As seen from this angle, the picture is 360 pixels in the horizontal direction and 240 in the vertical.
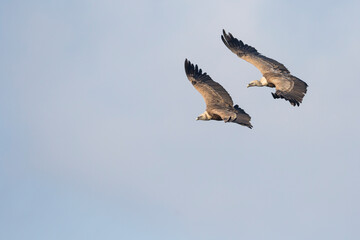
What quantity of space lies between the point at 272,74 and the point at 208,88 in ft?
11.9

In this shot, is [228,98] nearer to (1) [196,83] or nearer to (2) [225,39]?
(1) [196,83]

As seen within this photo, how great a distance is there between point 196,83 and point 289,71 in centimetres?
502

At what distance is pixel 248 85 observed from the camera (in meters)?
47.6

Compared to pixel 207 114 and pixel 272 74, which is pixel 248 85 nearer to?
pixel 272 74

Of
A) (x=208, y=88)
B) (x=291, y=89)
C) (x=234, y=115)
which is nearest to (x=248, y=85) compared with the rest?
(x=208, y=88)

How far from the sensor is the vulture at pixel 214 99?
41.5 metres

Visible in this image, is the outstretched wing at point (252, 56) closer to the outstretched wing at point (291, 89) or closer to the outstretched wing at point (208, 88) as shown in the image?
the outstretched wing at point (291, 89)

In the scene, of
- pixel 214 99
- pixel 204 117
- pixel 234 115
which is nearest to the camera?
pixel 234 115

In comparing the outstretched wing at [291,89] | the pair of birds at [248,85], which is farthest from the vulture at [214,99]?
the outstretched wing at [291,89]

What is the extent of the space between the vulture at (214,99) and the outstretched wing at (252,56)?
3381mm

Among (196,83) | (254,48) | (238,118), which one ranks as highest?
(254,48)

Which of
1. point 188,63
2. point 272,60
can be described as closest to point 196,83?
point 188,63

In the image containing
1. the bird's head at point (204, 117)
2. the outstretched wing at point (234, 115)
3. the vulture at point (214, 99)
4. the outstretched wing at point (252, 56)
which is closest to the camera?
the outstretched wing at point (234, 115)

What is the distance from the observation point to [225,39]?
49.3 m
